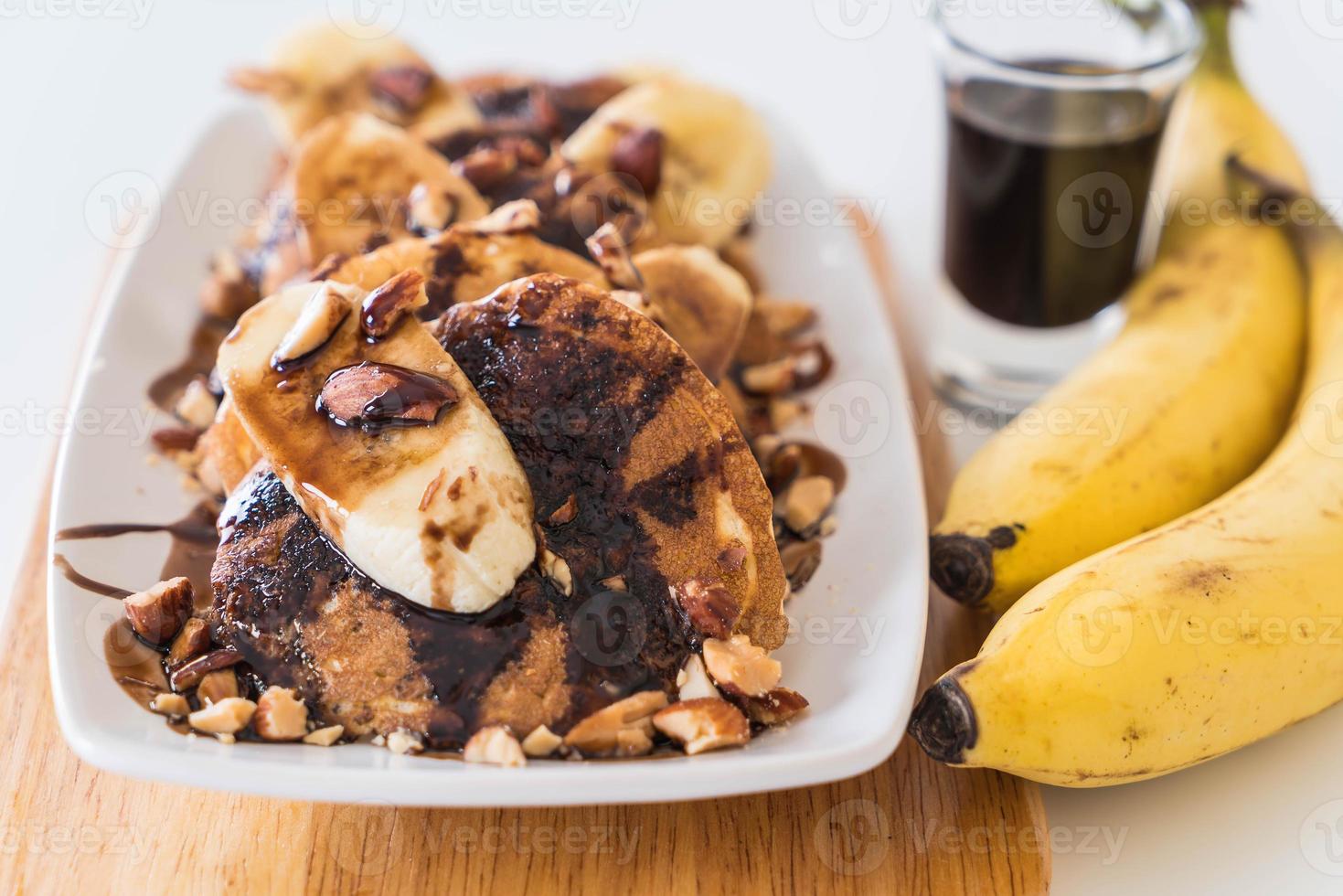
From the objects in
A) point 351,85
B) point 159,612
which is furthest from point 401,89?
point 159,612

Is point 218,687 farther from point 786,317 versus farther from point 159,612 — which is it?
point 786,317

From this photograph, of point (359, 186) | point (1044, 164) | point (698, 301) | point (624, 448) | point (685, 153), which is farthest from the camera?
point (685, 153)

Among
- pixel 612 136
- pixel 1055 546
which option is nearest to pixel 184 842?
pixel 1055 546

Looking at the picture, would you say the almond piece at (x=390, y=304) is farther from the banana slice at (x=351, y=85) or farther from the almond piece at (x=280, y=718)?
the banana slice at (x=351, y=85)

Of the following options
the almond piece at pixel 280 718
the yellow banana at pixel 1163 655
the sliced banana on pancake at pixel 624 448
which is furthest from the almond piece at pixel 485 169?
the yellow banana at pixel 1163 655

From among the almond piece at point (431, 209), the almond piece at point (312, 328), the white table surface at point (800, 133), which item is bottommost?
the white table surface at point (800, 133)

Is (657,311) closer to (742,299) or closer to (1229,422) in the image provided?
(742,299)
